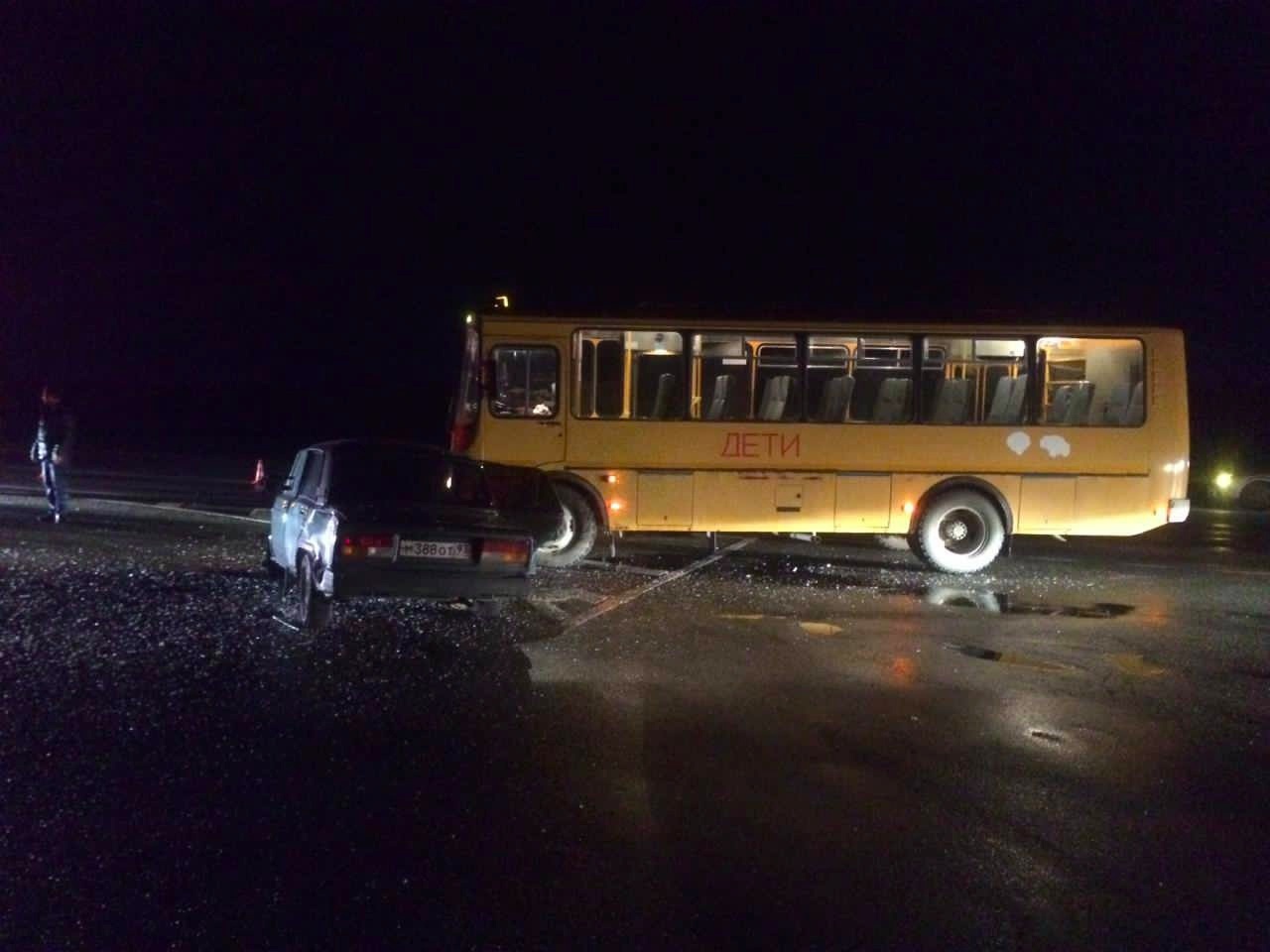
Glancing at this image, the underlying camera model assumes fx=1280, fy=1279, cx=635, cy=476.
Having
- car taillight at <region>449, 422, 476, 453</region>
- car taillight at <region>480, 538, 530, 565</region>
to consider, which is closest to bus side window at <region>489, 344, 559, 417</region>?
car taillight at <region>449, 422, 476, 453</region>

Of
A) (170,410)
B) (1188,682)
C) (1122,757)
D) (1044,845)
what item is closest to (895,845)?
(1044,845)

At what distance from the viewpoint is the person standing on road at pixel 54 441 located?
18.1m

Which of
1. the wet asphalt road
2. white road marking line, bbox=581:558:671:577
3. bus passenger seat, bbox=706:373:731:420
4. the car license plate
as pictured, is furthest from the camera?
bus passenger seat, bbox=706:373:731:420

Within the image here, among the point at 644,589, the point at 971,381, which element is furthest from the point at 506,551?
the point at 971,381

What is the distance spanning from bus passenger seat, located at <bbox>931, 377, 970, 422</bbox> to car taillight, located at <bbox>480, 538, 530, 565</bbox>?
23.3 ft

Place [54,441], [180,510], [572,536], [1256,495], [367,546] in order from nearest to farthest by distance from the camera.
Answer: [367,546], [572,536], [54,441], [180,510], [1256,495]

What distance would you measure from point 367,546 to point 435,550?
22.8 inches

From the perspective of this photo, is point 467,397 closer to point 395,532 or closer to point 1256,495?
point 395,532

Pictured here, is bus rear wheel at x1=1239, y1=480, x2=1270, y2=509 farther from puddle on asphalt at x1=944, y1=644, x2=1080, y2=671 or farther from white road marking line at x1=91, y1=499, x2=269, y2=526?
white road marking line at x1=91, y1=499, x2=269, y2=526

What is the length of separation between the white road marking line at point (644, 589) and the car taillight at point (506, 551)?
3.00ft

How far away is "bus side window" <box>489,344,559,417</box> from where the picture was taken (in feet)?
52.6

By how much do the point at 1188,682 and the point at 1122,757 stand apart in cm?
262

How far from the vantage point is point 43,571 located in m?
13.8

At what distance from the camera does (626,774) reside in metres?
7.01
